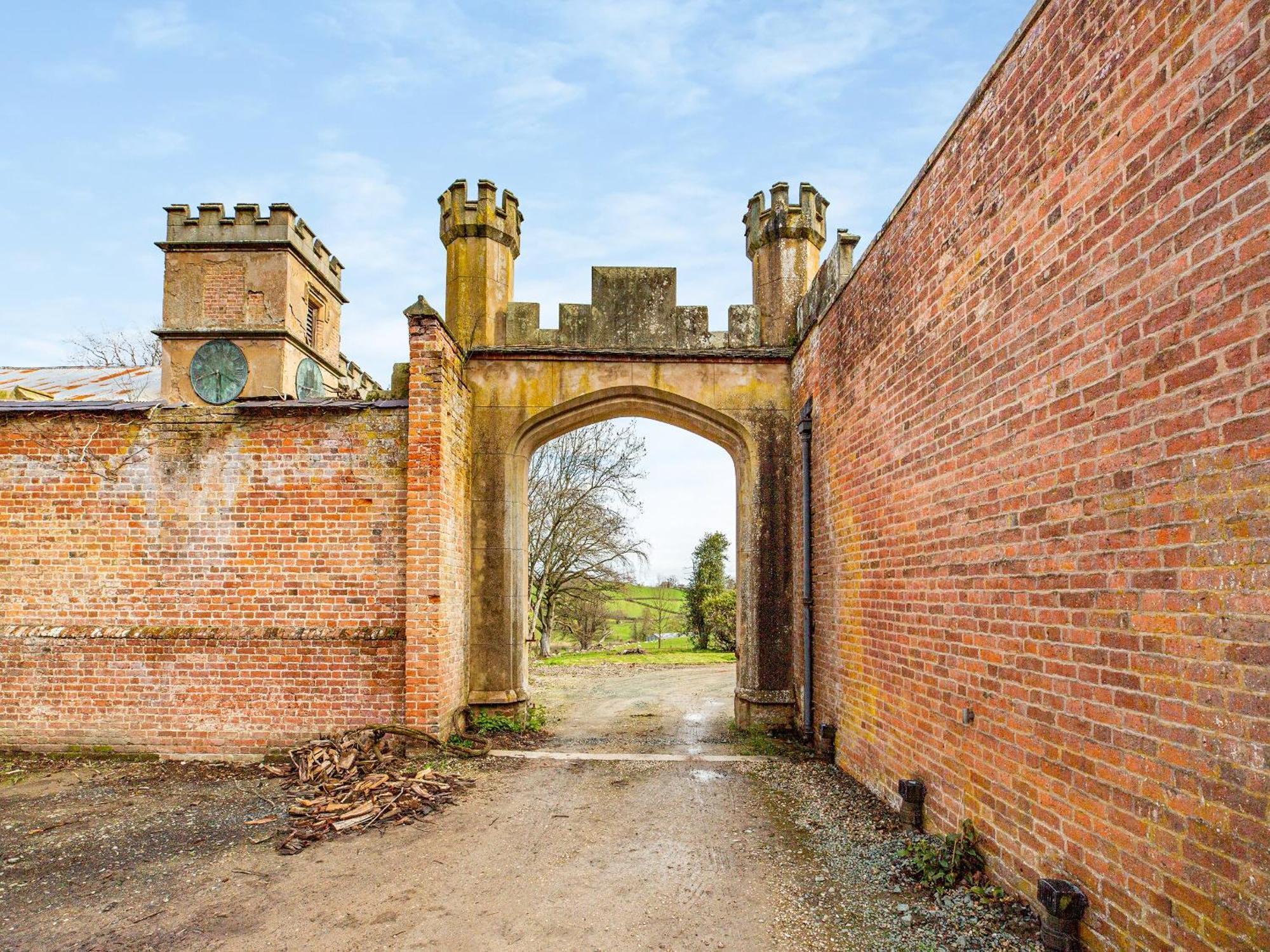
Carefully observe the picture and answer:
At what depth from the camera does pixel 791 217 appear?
8602 millimetres

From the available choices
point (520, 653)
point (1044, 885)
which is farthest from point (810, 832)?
point (520, 653)

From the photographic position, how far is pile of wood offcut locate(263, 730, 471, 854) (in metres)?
5.23

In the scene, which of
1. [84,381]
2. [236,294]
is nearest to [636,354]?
[236,294]

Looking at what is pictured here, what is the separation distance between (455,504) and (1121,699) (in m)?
6.35

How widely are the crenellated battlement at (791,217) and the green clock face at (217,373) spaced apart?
13.8 meters

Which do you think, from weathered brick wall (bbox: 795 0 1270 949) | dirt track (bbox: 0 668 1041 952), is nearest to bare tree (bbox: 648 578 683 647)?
dirt track (bbox: 0 668 1041 952)

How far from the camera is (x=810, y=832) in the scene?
507 cm

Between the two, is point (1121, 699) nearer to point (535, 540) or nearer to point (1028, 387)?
point (1028, 387)

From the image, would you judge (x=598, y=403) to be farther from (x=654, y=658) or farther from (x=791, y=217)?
(x=654, y=658)

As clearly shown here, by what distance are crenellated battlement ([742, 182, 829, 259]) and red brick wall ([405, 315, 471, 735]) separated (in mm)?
4135

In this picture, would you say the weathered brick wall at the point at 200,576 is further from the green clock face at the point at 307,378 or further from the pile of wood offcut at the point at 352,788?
the green clock face at the point at 307,378

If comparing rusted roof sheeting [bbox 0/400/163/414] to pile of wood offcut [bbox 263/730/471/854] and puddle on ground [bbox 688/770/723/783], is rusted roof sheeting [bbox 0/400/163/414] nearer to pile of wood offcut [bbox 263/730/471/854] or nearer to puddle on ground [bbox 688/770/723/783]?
pile of wood offcut [bbox 263/730/471/854]

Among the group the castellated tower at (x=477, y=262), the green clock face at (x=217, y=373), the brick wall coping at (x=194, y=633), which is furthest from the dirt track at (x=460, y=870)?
the green clock face at (x=217, y=373)

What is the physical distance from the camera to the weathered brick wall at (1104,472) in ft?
7.36
